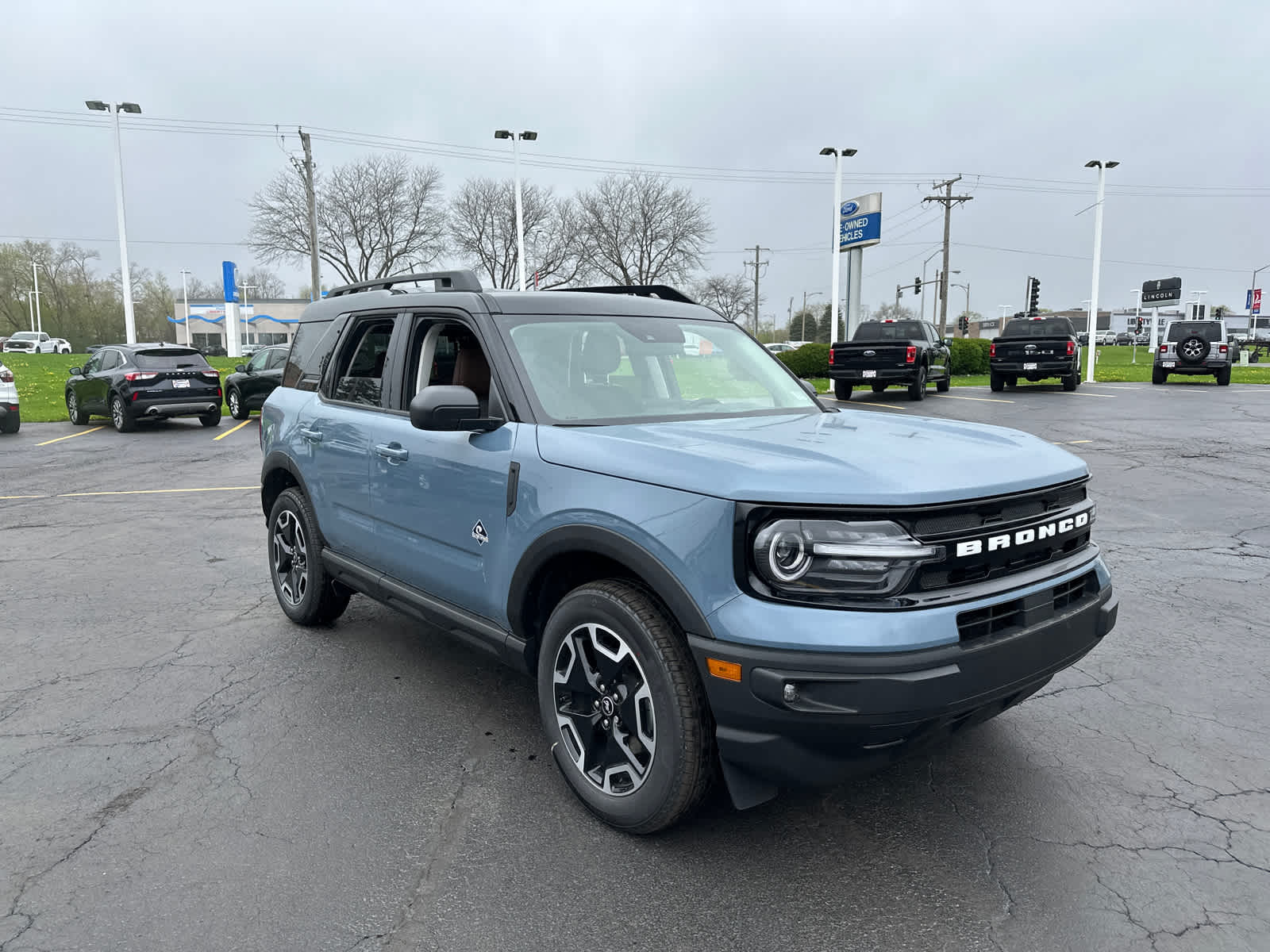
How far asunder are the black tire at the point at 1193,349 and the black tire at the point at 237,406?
26.6m

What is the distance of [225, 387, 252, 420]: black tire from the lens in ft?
62.1

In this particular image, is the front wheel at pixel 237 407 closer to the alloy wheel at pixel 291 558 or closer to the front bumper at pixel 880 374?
the front bumper at pixel 880 374

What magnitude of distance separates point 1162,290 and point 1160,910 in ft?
173

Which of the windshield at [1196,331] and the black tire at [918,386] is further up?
the windshield at [1196,331]

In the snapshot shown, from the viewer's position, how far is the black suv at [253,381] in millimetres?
18422

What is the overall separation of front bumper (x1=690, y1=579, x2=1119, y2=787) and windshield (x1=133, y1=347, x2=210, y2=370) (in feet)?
57.5

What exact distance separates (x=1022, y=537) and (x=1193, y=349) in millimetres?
28687

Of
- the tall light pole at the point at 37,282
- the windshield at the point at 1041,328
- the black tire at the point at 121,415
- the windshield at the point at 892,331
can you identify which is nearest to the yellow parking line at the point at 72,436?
the black tire at the point at 121,415

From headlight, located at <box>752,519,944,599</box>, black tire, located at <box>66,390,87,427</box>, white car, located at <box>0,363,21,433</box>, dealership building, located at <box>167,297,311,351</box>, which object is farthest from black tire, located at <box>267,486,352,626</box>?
dealership building, located at <box>167,297,311,351</box>

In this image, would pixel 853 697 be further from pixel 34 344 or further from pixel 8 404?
pixel 34 344

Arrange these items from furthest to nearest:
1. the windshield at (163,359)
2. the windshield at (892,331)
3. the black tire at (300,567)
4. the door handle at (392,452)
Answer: the windshield at (892,331) → the windshield at (163,359) → the black tire at (300,567) → the door handle at (392,452)

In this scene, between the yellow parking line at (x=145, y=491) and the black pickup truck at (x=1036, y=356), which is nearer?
the yellow parking line at (x=145, y=491)

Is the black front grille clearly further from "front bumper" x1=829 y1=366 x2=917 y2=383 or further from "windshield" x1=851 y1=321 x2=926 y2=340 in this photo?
"windshield" x1=851 y1=321 x2=926 y2=340

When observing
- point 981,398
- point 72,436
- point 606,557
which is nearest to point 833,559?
point 606,557
